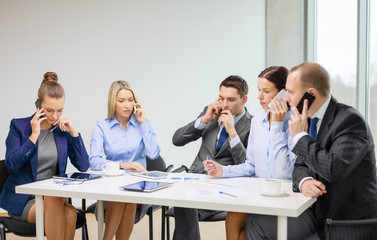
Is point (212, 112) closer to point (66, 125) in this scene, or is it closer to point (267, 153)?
point (267, 153)

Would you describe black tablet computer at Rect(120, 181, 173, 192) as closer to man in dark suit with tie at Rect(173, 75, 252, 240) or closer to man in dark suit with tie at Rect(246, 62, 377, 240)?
man in dark suit with tie at Rect(246, 62, 377, 240)

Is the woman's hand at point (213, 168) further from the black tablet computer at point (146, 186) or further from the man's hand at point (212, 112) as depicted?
the man's hand at point (212, 112)

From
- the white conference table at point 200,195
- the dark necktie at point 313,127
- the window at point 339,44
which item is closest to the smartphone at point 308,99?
the dark necktie at point 313,127

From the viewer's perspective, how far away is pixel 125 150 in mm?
3271

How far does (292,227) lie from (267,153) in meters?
0.55

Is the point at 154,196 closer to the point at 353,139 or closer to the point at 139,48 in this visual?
the point at 353,139

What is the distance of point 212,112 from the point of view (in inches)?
126

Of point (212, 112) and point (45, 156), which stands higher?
point (212, 112)

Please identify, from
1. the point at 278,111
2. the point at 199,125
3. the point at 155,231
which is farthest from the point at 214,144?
the point at 155,231

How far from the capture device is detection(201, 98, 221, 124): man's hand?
3.18m

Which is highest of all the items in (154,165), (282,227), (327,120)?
(327,120)

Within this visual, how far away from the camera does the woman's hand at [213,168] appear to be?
2484 millimetres

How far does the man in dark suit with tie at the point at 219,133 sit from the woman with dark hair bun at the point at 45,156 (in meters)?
0.78

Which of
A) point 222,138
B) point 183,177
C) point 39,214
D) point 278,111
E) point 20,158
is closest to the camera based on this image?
point 39,214
